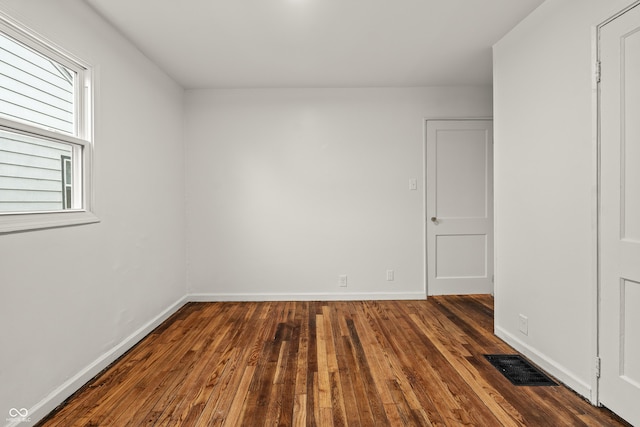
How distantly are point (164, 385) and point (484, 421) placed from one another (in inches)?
75.3

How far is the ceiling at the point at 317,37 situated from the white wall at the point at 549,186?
0.35m

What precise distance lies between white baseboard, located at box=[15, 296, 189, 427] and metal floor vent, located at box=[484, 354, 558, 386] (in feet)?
9.06

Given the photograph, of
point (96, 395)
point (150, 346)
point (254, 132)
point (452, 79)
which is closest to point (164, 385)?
point (96, 395)

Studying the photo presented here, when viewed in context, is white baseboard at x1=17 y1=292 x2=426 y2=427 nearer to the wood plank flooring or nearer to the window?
the wood plank flooring

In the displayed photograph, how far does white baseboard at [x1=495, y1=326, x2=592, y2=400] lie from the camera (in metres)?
2.11

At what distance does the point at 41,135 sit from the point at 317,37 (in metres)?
2.05

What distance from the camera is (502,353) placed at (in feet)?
8.88

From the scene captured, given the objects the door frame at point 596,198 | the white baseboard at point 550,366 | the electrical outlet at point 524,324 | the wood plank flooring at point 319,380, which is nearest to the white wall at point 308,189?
the wood plank flooring at point 319,380

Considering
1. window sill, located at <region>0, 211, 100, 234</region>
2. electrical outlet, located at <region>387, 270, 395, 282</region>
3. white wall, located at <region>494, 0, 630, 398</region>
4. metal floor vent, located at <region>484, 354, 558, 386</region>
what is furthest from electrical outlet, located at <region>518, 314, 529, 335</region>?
window sill, located at <region>0, 211, 100, 234</region>

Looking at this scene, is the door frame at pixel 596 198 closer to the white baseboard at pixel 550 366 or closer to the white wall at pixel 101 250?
the white baseboard at pixel 550 366

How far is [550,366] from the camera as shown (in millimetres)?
2381

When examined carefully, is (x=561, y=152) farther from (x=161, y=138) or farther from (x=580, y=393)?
(x=161, y=138)

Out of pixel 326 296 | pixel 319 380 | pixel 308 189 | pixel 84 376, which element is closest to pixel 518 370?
pixel 319 380

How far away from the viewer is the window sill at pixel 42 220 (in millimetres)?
1746
